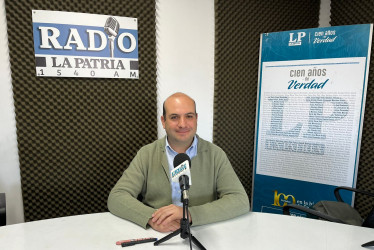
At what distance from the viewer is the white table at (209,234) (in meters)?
1.17

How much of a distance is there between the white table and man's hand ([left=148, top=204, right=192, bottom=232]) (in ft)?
0.12

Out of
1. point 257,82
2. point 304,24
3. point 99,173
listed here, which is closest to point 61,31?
point 99,173

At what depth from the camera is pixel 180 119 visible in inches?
64.1

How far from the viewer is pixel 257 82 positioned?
9.52ft

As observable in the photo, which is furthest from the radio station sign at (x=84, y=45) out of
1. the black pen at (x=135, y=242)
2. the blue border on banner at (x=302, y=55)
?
the black pen at (x=135, y=242)

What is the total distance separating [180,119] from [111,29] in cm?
124

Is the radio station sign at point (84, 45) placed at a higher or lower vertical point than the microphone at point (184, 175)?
higher

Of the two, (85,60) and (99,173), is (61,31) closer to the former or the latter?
(85,60)

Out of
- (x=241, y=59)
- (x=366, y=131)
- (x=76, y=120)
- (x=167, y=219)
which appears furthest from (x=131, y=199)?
(x=366, y=131)

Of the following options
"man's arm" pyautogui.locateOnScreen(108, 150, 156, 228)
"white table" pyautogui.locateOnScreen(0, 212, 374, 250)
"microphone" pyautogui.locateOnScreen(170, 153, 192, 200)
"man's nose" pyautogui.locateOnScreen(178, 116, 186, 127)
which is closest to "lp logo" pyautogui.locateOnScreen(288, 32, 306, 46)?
"man's nose" pyautogui.locateOnScreen(178, 116, 186, 127)

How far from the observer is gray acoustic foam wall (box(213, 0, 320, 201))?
2.73 meters

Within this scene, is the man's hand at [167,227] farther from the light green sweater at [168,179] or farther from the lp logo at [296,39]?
the lp logo at [296,39]

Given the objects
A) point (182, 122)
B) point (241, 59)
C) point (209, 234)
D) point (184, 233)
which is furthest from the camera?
point (241, 59)

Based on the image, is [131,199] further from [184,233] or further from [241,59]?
[241,59]
